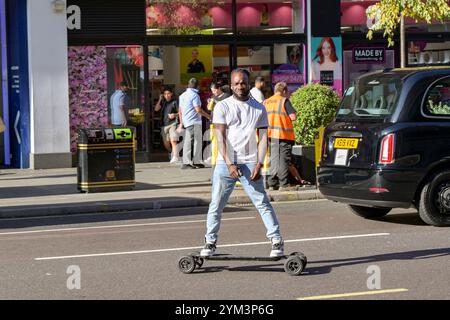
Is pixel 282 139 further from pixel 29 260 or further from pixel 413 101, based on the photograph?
pixel 29 260

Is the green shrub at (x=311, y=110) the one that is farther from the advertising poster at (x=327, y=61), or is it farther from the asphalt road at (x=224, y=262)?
the advertising poster at (x=327, y=61)

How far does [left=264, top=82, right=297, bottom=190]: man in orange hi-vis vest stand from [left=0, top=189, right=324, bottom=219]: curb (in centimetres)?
47

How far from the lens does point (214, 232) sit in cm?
888

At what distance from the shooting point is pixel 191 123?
19500 mm

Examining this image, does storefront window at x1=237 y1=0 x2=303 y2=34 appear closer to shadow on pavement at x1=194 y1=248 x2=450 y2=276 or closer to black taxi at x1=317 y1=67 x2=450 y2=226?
black taxi at x1=317 y1=67 x2=450 y2=226

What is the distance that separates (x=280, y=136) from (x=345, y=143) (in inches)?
131

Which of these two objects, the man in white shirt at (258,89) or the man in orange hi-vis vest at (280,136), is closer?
the man in orange hi-vis vest at (280,136)

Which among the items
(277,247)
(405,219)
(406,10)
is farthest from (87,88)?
(277,247)

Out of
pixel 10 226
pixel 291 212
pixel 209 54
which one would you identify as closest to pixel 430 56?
pixel 209 54

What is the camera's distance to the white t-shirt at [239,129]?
8797 millimetres

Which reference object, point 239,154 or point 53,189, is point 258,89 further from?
point 239,154

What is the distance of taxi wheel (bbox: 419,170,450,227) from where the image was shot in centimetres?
1151

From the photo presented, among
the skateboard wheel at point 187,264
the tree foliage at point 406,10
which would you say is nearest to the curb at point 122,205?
the tree foliage at point 406,10

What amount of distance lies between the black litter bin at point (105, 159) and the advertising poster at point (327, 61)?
7171 mm
